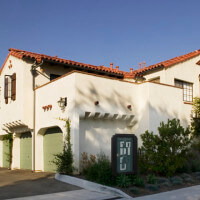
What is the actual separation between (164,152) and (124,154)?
97.5 inches

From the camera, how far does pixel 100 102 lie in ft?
45.0

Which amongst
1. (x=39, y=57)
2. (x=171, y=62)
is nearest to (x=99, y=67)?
(x=39, y=57)

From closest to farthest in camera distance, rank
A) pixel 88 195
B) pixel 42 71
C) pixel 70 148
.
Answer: pixel 88 195, pixel 70 148, pixel 42 71

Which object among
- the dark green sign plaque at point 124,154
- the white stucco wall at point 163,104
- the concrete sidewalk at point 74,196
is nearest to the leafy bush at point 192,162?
the white stucco wall at point 163,104

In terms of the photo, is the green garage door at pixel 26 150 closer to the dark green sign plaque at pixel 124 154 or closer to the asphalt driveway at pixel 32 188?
the asphalt driveway at pixel 32 188

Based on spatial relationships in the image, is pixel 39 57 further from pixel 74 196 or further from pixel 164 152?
pixel 74 196

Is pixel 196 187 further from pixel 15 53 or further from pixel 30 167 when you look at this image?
pixel 15 53

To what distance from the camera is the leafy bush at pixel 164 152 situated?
1197cm

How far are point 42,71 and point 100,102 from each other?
4399 mm

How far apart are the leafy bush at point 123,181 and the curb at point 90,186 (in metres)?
0.52

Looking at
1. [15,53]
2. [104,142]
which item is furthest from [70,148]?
[15,53]

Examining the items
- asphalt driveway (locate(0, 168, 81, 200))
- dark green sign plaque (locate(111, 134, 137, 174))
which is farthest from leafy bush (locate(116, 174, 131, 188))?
asphalt driveway (locate(0, 168, 81, 200))

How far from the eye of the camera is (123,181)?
9.92 m

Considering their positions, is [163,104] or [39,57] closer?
[39,57]
